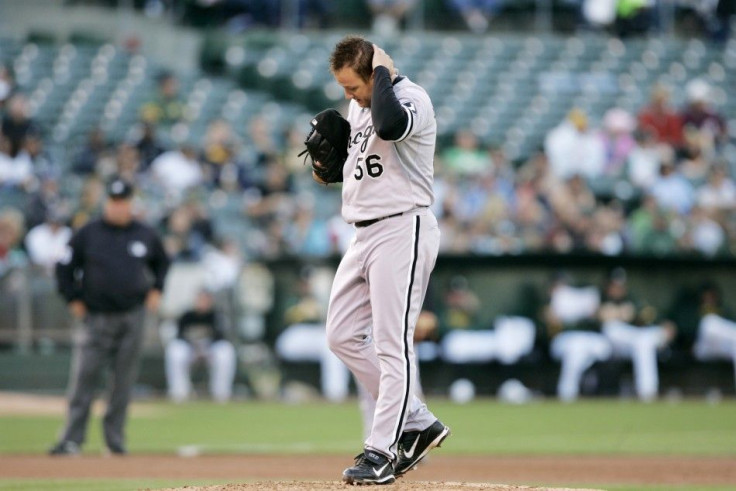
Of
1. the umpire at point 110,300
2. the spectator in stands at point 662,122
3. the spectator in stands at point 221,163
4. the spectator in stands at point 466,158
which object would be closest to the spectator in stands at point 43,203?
the spectator in stands at point 221,163

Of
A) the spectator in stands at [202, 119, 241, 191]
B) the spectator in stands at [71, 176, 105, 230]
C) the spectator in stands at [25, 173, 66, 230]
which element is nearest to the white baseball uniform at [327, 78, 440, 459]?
the spectator in stands at [71, 176, 105, 230]

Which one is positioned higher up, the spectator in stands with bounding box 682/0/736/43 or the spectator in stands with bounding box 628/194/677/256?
the spectator in stands with bounding box 682/0/736/43

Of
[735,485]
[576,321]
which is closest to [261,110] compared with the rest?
[576,321]

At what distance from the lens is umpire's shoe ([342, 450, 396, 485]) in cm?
617

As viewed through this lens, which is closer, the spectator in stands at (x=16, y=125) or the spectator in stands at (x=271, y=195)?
the spectator in stands at (x=271, y=195)

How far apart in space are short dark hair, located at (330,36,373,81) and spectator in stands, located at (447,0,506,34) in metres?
17.6

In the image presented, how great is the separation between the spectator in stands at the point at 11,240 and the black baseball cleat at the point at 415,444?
10.6 meters

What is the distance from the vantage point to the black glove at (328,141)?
655 cm

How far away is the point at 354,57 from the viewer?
20.6ft

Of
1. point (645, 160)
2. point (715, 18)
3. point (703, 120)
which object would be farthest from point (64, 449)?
point (715, 18)

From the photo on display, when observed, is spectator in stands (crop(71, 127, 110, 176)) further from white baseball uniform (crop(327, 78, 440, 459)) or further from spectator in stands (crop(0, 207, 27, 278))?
white baseball uniform (crop(327, 78, 440, 459))

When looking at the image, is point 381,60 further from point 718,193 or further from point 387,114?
point 718,193

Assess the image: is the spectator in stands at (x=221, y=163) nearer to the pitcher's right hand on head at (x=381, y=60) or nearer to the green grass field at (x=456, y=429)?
the green grass field at (x=456, y=429)

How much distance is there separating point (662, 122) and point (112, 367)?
38.1 feet
